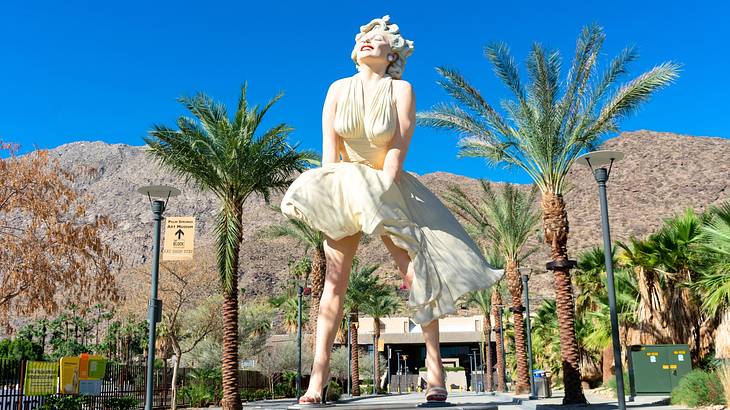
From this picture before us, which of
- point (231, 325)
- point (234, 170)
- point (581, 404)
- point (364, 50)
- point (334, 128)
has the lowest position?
point (581, 404)

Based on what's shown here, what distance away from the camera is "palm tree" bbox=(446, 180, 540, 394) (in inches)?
1029

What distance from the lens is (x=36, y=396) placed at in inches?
622

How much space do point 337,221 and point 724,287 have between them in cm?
851

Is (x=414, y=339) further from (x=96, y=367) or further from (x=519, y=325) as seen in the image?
(x=96, y=367)

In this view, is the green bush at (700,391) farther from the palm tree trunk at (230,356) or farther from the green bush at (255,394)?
the green bush at (255,394)

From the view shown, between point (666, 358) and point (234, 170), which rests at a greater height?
point (234, 170)

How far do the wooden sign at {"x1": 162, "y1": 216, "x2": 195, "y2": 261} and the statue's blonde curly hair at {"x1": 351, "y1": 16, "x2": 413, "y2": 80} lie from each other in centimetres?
691

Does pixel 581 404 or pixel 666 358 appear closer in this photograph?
pixel 581 404

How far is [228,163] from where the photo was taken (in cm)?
1761

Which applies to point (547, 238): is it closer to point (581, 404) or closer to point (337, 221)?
point (581, 404)

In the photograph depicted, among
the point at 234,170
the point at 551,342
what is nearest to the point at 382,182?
the point at 234,170

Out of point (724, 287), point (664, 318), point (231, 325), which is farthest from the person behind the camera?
point (664, 318)

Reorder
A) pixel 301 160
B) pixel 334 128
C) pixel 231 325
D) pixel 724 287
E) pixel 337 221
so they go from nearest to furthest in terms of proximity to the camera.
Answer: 1. pixel 337 221
2. pixel 334 128
3. pixel 724 287
4. pixel 231 325
5. pixel 301 160

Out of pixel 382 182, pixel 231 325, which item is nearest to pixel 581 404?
pixel 231 325
